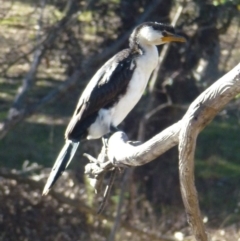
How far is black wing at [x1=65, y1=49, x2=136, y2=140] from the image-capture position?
459 cm

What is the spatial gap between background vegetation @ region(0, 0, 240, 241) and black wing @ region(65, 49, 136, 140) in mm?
2098

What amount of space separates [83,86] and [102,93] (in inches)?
111

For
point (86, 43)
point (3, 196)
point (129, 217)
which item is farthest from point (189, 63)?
point (3, 196)

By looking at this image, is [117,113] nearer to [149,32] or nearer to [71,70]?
[149,32]

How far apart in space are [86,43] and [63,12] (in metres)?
0.42

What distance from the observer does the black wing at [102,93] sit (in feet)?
15.1

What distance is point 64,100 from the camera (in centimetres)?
763

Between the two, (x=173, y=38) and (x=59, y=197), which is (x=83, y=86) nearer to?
(x=59, y=197)

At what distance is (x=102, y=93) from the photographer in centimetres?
459

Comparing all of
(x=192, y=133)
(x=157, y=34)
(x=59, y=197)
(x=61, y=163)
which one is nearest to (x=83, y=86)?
(x=59, y=197)

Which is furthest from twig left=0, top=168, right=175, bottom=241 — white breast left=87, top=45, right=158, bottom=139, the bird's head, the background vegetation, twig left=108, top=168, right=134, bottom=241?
the bird's head

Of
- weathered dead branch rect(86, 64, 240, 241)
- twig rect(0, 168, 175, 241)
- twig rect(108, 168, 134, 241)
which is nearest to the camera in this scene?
weathered dead branch rect(86, 64, 240, 241)

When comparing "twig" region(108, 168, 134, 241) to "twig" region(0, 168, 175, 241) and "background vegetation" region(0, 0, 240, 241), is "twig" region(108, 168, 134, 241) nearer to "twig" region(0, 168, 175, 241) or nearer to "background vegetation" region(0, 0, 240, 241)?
"background vegetation" region(0, 0, 240, 241)

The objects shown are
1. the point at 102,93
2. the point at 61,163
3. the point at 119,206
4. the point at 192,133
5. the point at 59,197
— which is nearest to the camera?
the point at 192,133
